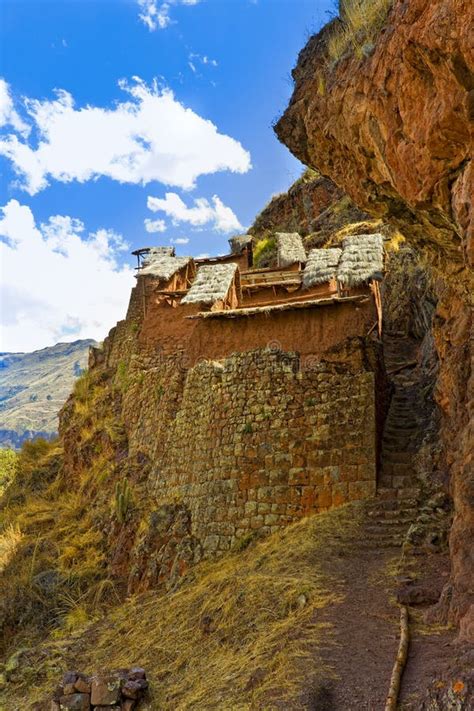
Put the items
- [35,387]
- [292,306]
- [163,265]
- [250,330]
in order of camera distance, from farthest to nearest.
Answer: [35,387] < [163,265] < [250,330] < [292,306]

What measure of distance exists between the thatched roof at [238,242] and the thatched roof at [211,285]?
14.9m

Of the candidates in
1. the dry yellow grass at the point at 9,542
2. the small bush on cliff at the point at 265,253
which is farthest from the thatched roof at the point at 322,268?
the small bush on cliff at the point at 265,253

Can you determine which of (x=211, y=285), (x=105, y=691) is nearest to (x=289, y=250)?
(x=211, y=285)

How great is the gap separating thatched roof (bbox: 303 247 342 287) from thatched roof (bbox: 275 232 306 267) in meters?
6.27

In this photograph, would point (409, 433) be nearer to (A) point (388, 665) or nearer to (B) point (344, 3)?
(A) point (388, 665)

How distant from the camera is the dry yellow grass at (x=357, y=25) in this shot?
19.4ft

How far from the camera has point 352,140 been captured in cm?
667

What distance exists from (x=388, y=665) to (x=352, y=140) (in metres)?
5.32

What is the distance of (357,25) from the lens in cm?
634

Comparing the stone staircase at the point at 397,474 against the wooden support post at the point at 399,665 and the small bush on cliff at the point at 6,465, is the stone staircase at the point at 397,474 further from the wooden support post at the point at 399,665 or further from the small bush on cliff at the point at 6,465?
the small bush on cliff at the point at 6,465

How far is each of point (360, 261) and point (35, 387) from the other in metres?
75.0

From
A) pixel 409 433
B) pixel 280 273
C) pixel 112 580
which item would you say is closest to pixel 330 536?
pixel 409 433

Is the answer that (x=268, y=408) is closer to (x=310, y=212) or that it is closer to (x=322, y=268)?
(x=322, y=268)

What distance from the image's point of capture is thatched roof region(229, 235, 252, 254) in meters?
30.6
